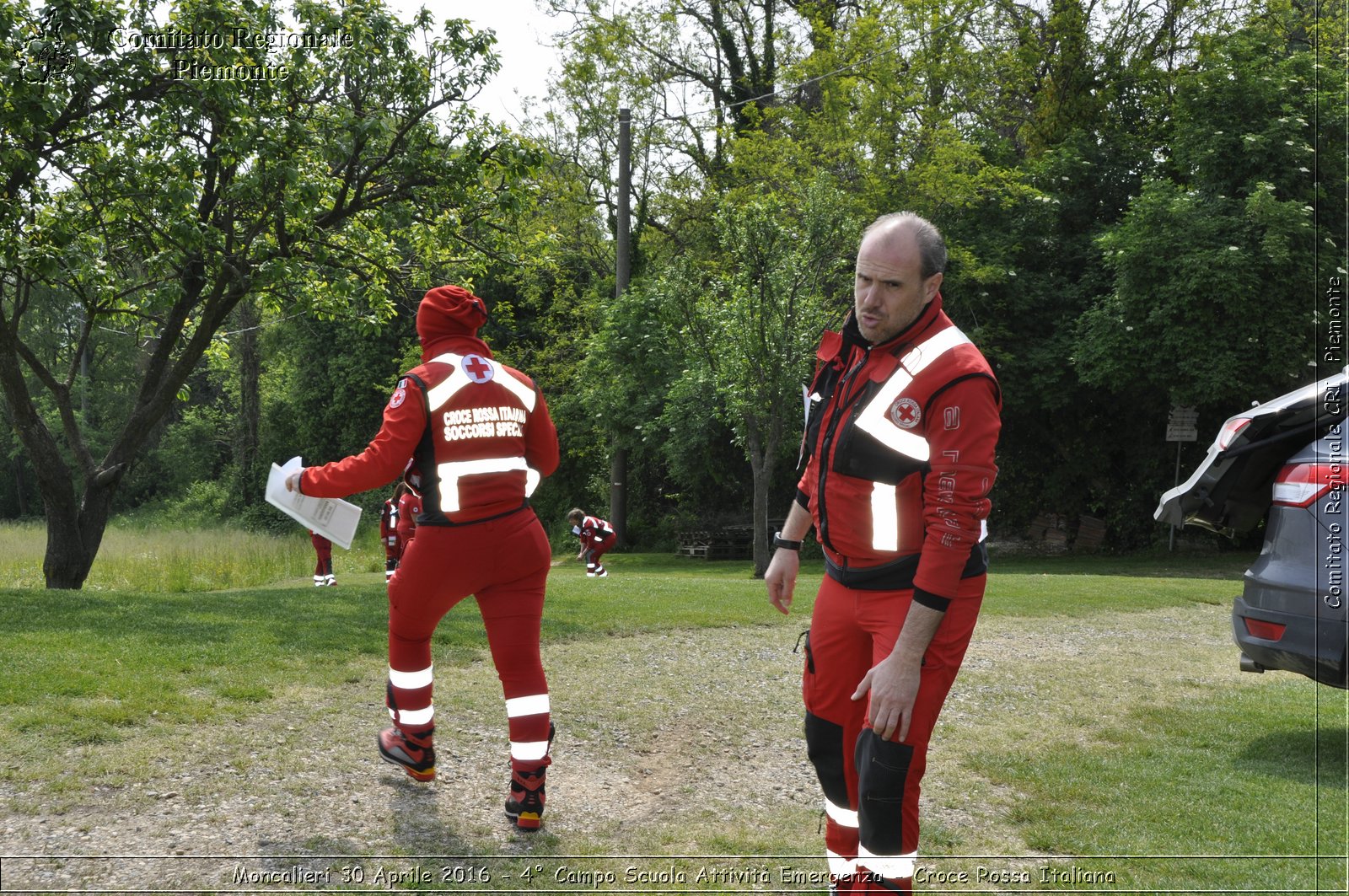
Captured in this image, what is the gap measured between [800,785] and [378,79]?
453 inches

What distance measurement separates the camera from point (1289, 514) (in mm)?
6113

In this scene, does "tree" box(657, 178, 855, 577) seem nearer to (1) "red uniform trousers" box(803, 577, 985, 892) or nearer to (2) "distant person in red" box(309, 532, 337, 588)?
(2) "distant person in red" box(309, 532, 337, 588)

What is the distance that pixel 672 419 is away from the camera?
29562 millimetres

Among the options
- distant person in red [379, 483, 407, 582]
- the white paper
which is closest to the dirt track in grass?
the white paper

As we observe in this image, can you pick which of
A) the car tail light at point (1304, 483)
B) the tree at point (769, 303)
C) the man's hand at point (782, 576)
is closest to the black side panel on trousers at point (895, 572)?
the man's hand at point (782, 576)

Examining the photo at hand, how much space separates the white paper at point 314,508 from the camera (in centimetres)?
511

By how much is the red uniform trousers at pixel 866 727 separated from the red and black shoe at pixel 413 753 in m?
2.30

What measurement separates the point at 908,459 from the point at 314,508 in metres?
3.00

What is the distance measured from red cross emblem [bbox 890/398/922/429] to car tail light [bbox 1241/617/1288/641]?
152 inches

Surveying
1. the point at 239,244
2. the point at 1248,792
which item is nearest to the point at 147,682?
the point at 1248,792

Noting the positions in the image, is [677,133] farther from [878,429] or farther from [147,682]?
[878,429]

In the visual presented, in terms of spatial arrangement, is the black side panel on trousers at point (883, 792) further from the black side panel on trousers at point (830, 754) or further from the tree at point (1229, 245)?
the tree at point (1229, 245)

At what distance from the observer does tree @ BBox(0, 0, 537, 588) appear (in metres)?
12.0

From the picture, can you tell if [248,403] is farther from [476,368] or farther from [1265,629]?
[1265,629]
